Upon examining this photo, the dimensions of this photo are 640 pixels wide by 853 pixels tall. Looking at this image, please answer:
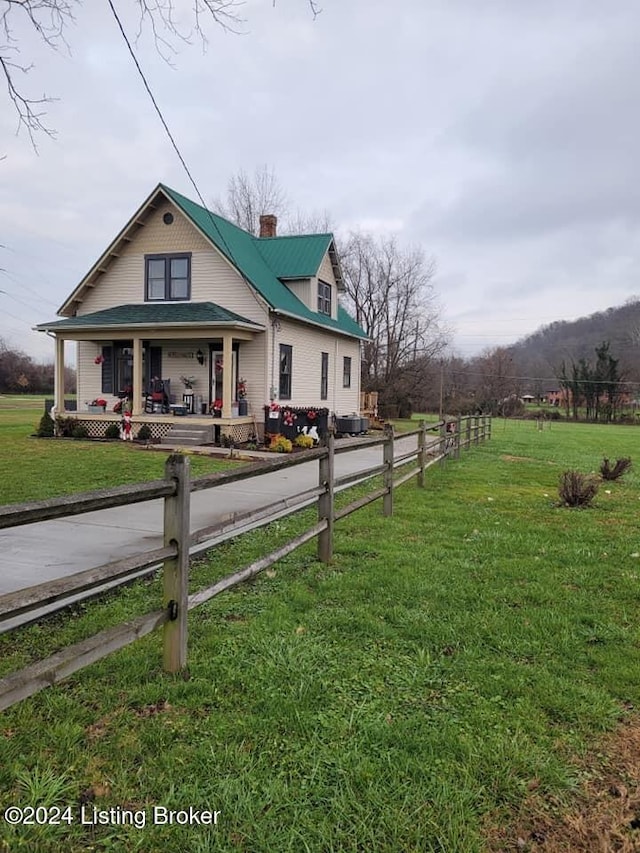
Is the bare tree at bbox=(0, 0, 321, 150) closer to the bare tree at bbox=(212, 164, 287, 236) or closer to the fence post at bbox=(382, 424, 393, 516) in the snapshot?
the fence post at bbox=(382, 424, 393, 516)

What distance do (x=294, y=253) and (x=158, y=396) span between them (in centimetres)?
744

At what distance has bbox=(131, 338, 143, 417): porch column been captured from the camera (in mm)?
16375

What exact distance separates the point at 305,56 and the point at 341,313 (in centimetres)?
1801

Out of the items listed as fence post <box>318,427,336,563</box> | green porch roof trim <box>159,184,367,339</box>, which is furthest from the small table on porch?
fence post <box>318,427,336,563</box>

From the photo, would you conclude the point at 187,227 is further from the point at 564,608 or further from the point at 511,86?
the point at 564,608

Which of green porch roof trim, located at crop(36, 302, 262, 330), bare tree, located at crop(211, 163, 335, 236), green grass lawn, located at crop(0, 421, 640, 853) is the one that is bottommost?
green grass lawn, located at crop(0, 421, 640, 853)

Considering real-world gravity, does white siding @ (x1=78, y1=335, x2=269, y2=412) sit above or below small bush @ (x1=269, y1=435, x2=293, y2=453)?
above

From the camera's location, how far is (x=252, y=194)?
119 feet

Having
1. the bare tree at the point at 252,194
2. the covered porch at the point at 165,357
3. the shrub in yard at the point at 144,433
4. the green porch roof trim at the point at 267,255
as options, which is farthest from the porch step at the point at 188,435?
the bare tree at the point at 252,194

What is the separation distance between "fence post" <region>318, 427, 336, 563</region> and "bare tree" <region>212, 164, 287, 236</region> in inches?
1343

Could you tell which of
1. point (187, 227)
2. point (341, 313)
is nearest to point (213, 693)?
point (187, 227)

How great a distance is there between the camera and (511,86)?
37.3 ft

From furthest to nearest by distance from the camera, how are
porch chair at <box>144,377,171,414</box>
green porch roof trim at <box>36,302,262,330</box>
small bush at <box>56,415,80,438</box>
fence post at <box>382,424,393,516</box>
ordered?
porch chair at <box>144,377,171,414</box>, small bush at <box>56,415,80,438</box>, green porch roof trim at <box>36,302,262,330</box>, fence post at <box>382,424,393,516</box>

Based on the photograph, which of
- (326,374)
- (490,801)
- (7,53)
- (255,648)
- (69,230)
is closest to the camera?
(490,801)
